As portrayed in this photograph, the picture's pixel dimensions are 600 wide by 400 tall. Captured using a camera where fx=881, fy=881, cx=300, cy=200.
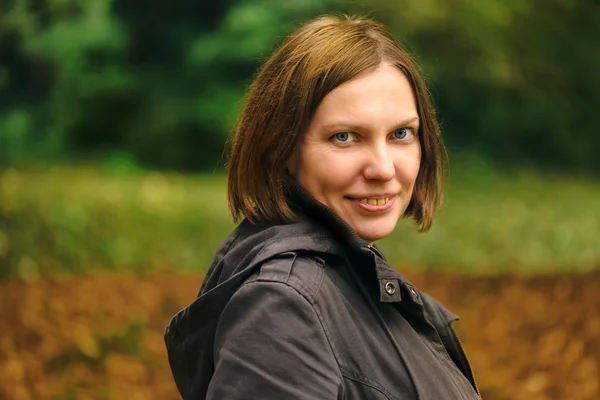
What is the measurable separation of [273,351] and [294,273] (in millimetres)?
151

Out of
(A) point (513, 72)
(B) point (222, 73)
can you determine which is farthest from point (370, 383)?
(A) point (513, 72)

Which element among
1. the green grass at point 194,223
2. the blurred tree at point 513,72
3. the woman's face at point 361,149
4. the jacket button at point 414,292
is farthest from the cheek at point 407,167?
the blurred tree at point 513,72

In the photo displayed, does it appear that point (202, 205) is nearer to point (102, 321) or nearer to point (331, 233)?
point (102, 321)

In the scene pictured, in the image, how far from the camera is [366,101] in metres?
1.68

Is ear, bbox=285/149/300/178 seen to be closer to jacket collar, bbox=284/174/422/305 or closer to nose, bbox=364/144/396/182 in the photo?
jacket collar, bbox=284/174/422/305

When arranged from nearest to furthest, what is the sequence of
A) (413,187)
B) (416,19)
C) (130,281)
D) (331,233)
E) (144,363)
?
(331,233) < (413,187) < (144,363) < (130,281) < (416,19)

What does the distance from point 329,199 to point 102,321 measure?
294 cm

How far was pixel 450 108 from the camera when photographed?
16.8 ft

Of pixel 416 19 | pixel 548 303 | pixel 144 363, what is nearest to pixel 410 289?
pixel 144 363

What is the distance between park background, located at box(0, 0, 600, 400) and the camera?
4.38 meters

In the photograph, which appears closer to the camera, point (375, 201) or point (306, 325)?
point (306, 325)

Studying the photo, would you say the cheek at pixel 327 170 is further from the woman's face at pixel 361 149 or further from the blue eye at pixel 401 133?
the blue eye at pixel 401 133

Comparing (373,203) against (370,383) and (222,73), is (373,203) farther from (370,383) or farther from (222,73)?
(222,73)

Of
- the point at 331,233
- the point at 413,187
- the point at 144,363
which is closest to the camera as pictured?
the point at 331,233
